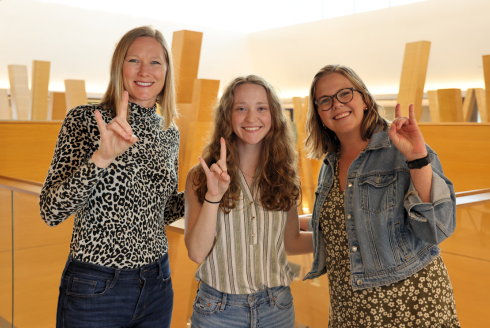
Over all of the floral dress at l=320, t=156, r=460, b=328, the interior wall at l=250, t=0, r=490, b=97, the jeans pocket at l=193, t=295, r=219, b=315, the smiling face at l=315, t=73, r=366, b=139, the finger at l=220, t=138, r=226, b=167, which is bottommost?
the jeans pocket at l=193, t=295, r=219, b=315

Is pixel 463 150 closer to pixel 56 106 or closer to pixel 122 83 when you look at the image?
pixel 122 83

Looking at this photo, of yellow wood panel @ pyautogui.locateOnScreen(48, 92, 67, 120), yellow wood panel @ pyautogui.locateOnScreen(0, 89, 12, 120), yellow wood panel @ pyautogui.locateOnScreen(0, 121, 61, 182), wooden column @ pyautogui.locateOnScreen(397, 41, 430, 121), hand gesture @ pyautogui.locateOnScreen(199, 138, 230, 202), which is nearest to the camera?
hand gesture @ pyautogui.locateOnScreen(199, 138, 230, 202)

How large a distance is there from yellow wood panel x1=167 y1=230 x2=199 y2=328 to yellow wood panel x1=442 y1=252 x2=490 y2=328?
106 centimetres

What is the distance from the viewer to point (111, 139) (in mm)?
1295

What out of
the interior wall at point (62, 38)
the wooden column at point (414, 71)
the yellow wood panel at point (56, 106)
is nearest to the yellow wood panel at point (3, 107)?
the yellow wood panel at point (56, 106)

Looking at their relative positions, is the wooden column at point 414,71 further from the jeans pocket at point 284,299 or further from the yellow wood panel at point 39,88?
the yellow wood panel at point 39,88

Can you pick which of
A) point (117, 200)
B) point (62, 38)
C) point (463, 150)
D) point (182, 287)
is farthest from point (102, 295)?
point (62, 38)

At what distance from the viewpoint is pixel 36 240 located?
8.42 ft

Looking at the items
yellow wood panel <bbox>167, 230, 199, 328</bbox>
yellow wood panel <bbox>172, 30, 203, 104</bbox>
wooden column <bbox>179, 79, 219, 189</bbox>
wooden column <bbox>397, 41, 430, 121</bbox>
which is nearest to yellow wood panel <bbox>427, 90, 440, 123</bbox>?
wooden column <bbox>397, 41, 430, 121</bbox>

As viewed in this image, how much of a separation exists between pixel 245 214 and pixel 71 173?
0.55 meters

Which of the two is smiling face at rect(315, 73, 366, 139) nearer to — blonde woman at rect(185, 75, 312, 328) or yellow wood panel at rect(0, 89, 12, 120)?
blonde woman at rect(185, 75, 312, 328)

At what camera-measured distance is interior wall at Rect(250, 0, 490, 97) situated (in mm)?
9070

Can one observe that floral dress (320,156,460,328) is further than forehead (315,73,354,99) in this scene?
No

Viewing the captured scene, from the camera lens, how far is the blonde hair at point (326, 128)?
151cm
